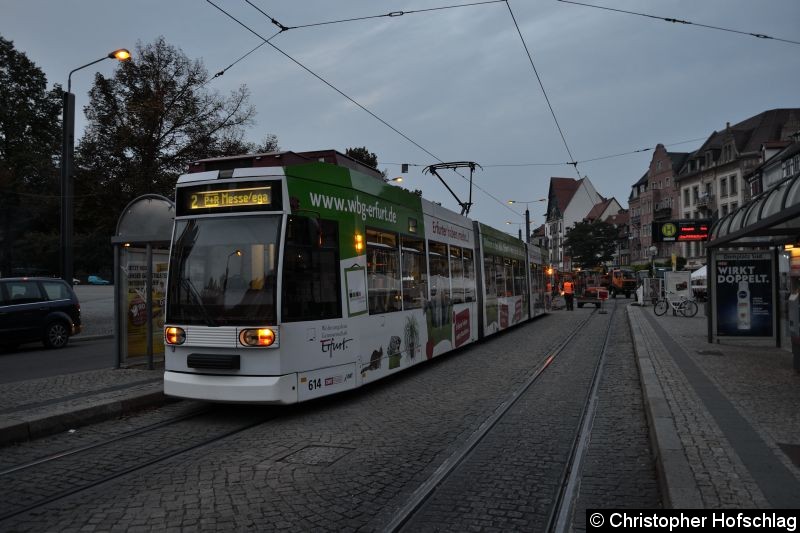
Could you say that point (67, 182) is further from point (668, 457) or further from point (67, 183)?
point (668, 457)

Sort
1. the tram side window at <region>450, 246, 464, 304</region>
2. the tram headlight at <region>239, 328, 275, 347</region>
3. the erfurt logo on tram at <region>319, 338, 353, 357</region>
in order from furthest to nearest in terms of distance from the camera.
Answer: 1. the tram side window at <region>450, 246, 464, 304</region>
2. the erfurt logo on tram at <region>319, 338, 353, 357</region>
3. the tram headlight at <region>239, 328, 275, 347</region>

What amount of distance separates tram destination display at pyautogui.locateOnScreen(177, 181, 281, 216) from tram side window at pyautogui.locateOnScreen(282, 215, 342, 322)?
358mm

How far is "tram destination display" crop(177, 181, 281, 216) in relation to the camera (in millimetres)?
7168

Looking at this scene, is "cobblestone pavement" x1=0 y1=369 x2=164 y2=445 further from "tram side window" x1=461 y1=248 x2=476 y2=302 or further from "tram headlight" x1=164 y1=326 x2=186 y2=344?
"tram side window" x1=461 y1=248 x2=476 y2=302

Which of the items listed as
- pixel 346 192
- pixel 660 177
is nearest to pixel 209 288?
pixel 346 192

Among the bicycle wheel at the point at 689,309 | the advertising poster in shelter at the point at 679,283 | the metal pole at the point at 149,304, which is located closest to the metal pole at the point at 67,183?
the metal pole at the point at 149,304

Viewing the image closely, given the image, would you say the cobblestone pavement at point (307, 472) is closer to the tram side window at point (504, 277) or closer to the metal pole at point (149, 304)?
the metal pole at point (149, 304)

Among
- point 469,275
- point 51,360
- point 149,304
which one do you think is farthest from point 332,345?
point 51,360

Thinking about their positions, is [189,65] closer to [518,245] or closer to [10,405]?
[518,245]

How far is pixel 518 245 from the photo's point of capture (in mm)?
21703

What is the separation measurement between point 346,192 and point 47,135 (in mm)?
51256

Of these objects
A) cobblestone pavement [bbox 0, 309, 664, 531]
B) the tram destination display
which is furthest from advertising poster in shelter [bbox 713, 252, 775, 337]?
the tram destination display

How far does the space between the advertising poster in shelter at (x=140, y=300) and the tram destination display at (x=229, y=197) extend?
4.07m

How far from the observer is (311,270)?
7461 millimetres
